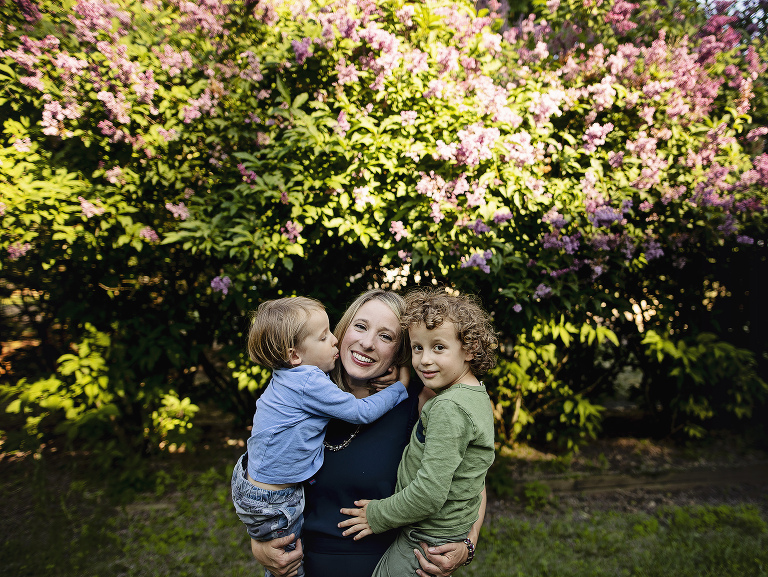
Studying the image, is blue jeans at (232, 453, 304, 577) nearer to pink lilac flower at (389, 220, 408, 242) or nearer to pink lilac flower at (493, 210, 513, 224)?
pink lilac flower at (389, 220, 408, 242)

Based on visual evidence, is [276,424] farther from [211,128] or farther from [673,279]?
[673,279]

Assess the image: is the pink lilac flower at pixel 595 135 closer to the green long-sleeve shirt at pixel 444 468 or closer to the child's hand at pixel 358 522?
the green long-sleeve shirt at pixel 444 468

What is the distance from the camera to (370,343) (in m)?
1.58

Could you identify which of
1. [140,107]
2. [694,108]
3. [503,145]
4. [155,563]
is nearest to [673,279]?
[694,108]

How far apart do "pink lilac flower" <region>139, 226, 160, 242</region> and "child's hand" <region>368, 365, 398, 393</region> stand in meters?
1.82

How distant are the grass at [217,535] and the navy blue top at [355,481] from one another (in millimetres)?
1815

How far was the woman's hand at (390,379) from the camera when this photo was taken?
167 cm

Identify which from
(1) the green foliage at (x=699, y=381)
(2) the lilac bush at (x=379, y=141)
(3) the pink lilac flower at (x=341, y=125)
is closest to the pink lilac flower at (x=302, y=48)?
(2) the lilac bush at (x=379, y=141)

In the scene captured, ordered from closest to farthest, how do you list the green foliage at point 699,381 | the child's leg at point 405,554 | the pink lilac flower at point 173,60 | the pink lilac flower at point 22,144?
the child's leg at point 405,554, the pink lilac flower at point 173,60, the pink lilac flower at point 22,144, the green foliage at point 699,381

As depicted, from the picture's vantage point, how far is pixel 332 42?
254 cm

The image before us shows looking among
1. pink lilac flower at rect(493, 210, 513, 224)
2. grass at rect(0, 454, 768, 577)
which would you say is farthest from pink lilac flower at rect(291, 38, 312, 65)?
grass at rect(0, 454, 768, 577)

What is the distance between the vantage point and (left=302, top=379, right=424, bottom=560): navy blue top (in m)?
1.49

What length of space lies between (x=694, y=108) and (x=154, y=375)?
162 inches

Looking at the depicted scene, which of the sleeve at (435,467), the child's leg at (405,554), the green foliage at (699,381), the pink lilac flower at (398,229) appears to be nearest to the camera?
the sleeve at (435,467)
